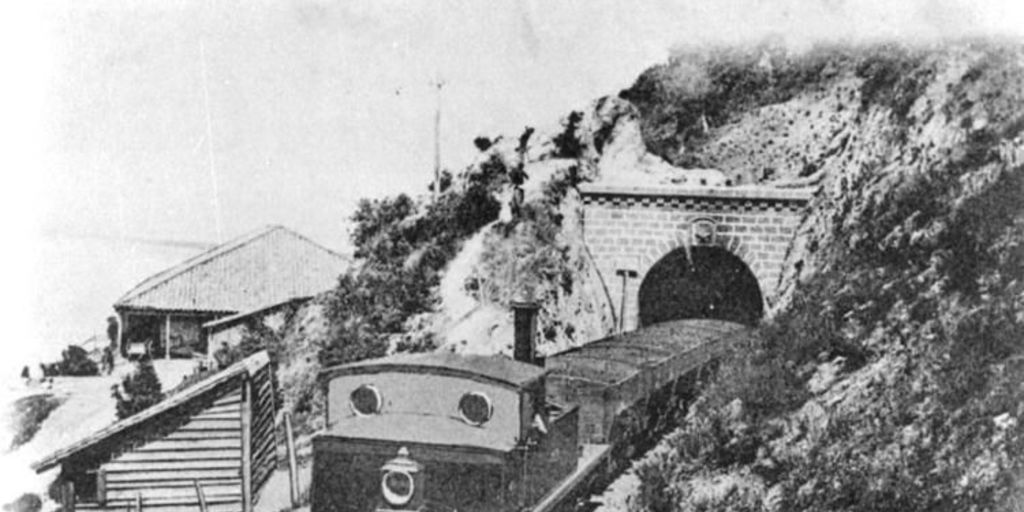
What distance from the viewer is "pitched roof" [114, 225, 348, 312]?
786 inches

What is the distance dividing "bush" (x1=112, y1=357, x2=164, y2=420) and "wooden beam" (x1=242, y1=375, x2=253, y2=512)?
680cm

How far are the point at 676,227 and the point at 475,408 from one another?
10.1 metres

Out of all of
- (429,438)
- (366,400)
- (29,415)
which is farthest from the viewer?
(29,415)

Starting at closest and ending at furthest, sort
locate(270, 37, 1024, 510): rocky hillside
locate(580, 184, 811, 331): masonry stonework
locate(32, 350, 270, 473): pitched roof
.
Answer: locate(32, 350, 270, 473): pitched roof
locate(270, 37, 1024, 510): rocky hillside
locate(580, 184, 811, 331): masonry stonework

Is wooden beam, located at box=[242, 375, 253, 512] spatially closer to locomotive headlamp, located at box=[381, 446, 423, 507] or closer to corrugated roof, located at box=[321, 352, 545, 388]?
corrugated roof, located at box=[321, 352, 545, 388]

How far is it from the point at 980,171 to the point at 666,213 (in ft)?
19.1

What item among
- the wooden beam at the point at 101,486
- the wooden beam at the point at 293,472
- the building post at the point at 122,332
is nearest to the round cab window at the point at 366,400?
the wooden beam at the point at 293,472

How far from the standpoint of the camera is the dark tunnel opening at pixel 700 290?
16906 millimetres

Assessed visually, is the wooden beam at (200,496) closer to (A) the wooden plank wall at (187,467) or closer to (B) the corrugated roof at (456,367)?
(A) the wooden plank wall at (187,467)

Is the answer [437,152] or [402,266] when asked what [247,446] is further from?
[437,152]

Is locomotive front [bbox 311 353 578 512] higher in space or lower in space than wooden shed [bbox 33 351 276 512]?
higher

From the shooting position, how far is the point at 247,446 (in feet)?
29.0

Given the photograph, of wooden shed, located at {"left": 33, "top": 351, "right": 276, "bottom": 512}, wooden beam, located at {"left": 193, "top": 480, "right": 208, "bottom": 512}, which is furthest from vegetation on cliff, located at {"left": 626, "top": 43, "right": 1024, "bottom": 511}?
wooden beam, located at {"left": 193, "top": 480, "right": 208, "bottom": 512}

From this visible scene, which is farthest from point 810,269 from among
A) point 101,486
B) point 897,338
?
point 101,486
